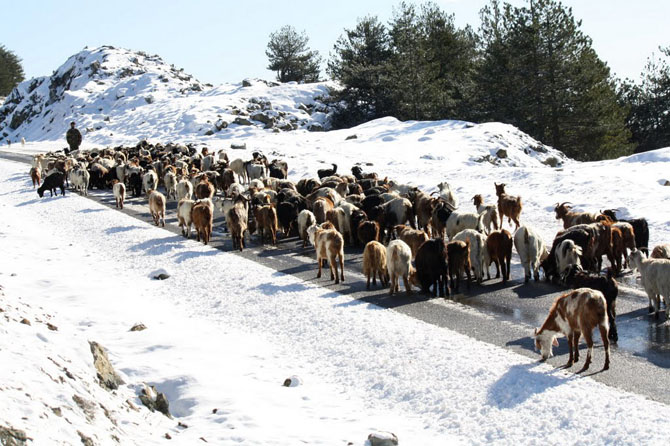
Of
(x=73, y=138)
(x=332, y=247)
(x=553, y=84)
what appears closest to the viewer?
(x=332, y=247)

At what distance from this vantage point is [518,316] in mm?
12344

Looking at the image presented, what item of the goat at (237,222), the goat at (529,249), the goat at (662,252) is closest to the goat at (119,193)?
the goat at (237,222)

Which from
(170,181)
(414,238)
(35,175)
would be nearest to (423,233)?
(414,238)

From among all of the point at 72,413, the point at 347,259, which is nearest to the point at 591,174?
the point at 347,259

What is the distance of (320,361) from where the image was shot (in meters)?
10.7

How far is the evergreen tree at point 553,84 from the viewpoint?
43000 millimetres

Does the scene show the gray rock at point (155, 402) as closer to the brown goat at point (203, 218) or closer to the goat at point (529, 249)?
the goat at point (529, 249)

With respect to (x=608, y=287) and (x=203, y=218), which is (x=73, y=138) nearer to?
(x=203, y=218)

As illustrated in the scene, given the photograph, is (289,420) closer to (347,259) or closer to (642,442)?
(642,442)

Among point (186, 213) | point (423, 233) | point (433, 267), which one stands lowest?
point (433, 267)

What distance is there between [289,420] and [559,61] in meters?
39.6

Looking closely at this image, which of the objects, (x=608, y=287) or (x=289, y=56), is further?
(x=289, y=56)

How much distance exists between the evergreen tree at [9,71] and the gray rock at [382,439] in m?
121

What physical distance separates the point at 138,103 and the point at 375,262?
62094 millimetres
